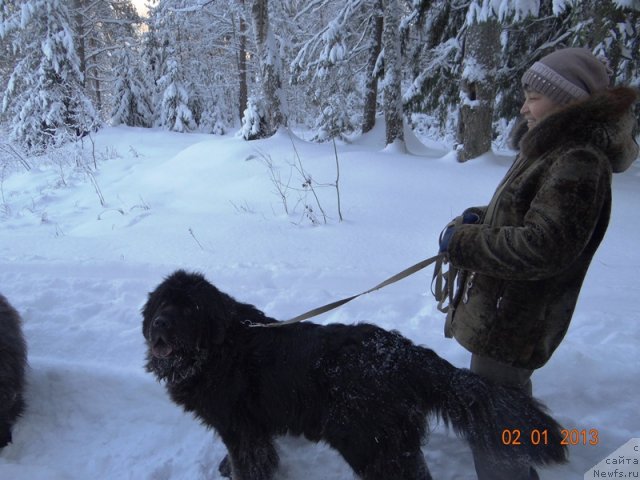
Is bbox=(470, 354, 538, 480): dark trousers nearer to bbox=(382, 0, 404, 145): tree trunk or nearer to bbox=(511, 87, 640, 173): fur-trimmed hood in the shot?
bbox=(511, 87, 640, 173): fur-trimmed hood

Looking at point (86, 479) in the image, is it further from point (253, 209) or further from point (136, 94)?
point (136, 94)

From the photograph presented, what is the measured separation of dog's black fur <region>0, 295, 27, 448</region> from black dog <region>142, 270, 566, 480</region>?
3.98 feet

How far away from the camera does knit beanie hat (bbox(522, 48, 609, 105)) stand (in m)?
1.73

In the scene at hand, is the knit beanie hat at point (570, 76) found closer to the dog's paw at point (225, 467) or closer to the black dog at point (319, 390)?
the black dog at point (319, 390)

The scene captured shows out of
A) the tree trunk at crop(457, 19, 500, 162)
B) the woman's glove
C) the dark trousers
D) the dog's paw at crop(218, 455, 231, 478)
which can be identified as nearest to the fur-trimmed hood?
the woman's glove

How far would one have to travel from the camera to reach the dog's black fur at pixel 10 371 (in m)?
2.85

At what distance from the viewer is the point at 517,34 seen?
10250 mm

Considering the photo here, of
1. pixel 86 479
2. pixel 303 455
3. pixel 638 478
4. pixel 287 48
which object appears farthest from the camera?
pixel 287 48

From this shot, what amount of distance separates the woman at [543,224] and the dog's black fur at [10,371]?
120 inches

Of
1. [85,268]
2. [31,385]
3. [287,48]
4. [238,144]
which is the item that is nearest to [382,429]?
[31,385]

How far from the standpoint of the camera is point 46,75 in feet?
55.4

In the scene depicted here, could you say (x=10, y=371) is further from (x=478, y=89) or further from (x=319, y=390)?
(x=478, y=89)

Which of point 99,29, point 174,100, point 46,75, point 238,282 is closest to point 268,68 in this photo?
point 238,282

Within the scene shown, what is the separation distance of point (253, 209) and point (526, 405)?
19.5 ft
